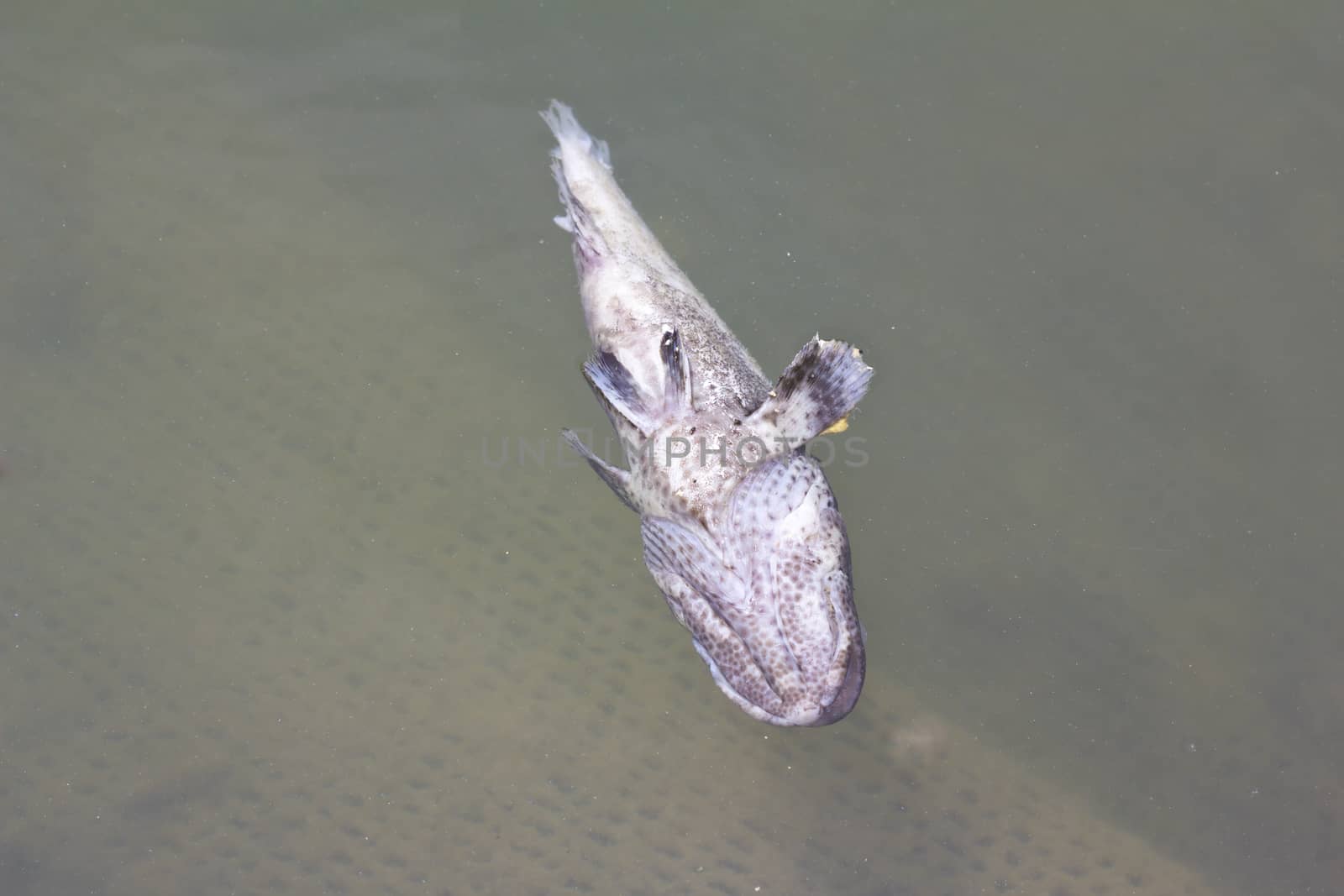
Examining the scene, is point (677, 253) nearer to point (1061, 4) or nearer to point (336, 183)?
point (336, 183)

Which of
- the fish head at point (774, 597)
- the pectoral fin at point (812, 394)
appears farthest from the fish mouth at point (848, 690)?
the pectoral fin at point (812, 394)

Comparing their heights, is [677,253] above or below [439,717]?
above

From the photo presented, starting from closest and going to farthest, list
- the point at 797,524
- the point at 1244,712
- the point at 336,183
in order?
the point at 797,524 < the point at 1244,712 < the point at 336,183

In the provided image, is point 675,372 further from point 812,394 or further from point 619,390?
point 812,394

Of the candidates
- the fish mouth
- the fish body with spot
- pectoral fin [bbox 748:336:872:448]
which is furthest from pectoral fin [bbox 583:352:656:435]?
the fish mouth

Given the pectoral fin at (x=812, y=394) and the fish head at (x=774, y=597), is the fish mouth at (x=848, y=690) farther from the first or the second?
the pectoral fin at (x=812, y=394)

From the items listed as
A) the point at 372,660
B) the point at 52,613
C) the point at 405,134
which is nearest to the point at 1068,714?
the point at 372,660

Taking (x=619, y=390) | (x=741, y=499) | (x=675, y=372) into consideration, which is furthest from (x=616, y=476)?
(x=741, y=499)
